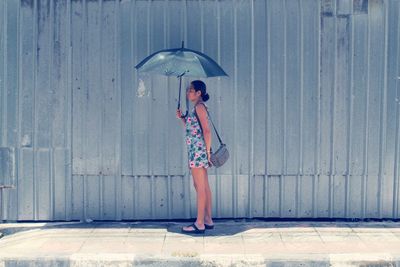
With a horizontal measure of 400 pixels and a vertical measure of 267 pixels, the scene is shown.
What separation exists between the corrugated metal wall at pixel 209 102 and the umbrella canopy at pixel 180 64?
2.10 ft

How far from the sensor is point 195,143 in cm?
817

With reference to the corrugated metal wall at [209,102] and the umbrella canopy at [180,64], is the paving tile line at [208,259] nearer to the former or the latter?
the corrugated metal wall at [209,102]

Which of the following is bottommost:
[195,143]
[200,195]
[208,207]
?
[208,207]

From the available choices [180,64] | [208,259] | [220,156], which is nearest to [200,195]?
[220,156]

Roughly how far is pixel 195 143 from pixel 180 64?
992 millimetres

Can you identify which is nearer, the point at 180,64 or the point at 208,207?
the point at 180,64

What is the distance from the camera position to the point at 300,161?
8.70 m

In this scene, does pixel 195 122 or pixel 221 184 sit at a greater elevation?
pixel 195 122

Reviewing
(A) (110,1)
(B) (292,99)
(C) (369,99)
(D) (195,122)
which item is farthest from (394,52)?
(A) (110,1)

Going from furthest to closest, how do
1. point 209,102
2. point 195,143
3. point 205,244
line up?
1. point 209,102
2. point 195,143
3. point 205,244

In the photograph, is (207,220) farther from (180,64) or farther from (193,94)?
(180,64)

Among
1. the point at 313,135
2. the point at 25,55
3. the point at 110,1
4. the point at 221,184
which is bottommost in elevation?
the point at 221,184

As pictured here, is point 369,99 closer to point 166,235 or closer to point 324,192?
point 324,192

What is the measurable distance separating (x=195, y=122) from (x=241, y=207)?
1349 mm
